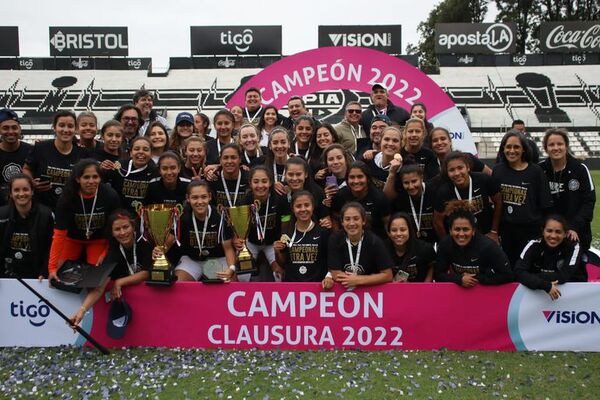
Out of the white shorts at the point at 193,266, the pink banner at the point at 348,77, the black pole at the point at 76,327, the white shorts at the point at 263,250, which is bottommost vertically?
the black pole at the point at 76,327

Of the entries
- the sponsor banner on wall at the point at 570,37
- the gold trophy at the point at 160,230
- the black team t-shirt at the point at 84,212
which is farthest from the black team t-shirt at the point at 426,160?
the sponsor banner on wall at the point at 570,37

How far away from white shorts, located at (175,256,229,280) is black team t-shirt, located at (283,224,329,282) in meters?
0.60

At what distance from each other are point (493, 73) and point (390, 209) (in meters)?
39.1

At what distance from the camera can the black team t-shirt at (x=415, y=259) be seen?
5.21 m

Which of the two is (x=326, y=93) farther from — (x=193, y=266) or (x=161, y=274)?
(x=161, y=274)

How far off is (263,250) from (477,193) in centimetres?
204

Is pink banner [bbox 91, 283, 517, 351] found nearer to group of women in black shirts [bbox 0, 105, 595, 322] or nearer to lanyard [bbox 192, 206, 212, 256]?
group of women in black shirts [bbox 0, 105, 595, 322]

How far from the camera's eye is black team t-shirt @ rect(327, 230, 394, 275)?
4941 mm

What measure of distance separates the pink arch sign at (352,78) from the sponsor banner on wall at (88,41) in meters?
36.1

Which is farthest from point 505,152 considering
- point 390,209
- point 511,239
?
point 390,209

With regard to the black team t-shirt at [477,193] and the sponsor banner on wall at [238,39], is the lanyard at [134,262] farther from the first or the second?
the sponsor banner on wall at [238,39]

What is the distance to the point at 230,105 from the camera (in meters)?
8.66

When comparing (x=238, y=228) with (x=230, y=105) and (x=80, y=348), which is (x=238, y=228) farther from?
(x=230, y=105)

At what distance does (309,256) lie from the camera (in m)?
5.20
